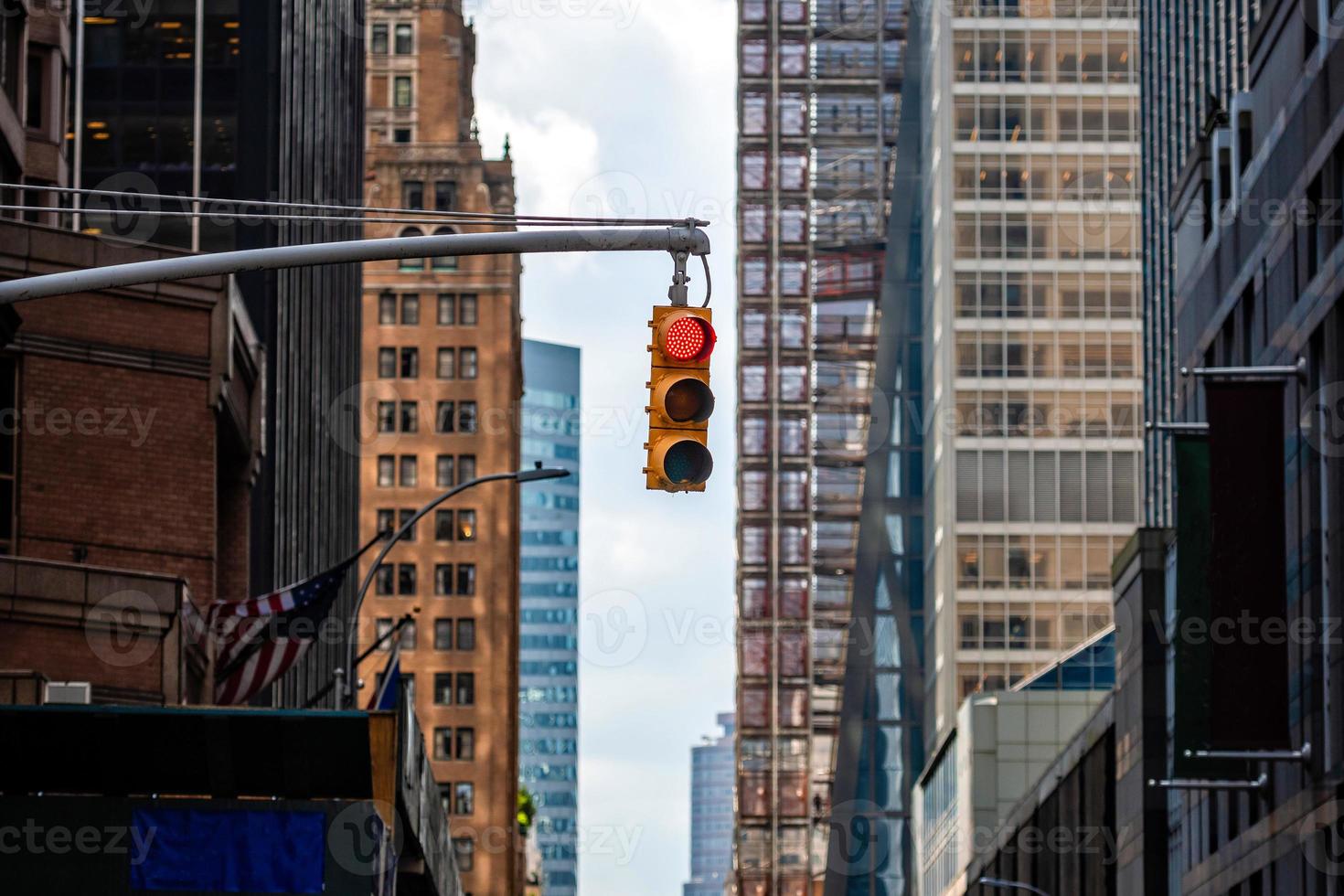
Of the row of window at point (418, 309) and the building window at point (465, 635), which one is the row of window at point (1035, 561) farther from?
the row of window at point (418, 309)

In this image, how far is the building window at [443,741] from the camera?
135 metres

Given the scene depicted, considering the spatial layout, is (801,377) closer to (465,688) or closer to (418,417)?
(418,417)

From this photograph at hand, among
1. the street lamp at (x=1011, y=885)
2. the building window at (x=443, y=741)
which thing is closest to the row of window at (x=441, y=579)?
the building window at (x=443, y=741)

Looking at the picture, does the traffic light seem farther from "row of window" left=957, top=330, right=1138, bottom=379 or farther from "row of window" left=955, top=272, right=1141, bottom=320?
"row of window" left=955, top=272, right=1141, bottom=320

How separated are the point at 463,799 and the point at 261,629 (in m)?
100.0

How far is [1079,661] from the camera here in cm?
10206

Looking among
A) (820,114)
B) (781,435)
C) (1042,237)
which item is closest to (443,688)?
(781,435)

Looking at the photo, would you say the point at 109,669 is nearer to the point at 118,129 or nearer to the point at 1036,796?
the point at 118,129

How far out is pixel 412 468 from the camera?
13712cm

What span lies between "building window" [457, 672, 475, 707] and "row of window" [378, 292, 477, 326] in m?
20.5

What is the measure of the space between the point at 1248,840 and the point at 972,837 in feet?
145

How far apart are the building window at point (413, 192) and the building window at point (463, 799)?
3456cm

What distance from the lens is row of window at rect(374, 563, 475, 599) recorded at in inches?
5340

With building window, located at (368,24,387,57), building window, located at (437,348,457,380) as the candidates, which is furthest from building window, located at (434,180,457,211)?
building window, located at (368,24,387,57)
